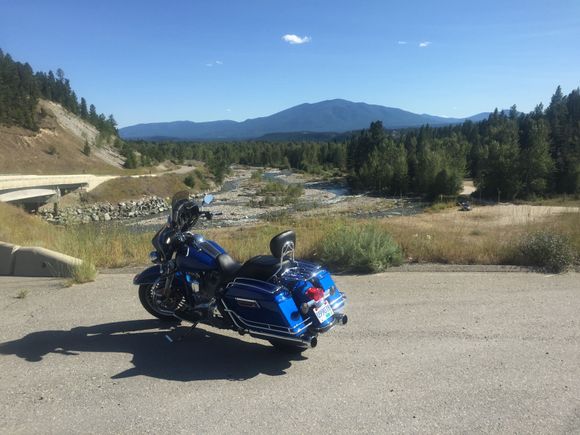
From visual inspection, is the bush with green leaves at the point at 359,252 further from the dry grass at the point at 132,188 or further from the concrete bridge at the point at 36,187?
the dry grass at the point at 132,188

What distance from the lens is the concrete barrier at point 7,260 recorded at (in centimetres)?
788

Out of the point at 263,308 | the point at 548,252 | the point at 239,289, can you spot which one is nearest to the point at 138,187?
the point at 548,252

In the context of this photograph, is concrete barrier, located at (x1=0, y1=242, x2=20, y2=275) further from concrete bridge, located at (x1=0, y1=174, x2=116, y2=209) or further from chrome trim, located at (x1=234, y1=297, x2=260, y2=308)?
concrete bridge, located at (x1=0, y1=174, x2=116, y2=209)

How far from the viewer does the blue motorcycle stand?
4145mm

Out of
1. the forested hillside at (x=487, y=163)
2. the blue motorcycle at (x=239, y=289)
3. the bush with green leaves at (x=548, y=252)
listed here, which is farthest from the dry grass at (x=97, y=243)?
the forested hillside at (x=487, y=163)

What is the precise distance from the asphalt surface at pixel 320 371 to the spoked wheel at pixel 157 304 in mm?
156

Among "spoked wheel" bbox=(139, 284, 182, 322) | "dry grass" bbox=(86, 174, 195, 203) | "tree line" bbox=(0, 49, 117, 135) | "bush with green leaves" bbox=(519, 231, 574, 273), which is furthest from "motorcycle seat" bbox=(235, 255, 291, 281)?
"tree line" bbox=(0, 49, 117, 135)

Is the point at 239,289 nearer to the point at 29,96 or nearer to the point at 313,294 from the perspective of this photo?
the point at 313,294

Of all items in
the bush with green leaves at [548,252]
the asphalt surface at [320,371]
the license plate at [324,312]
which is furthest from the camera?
the bush with green leaves at [548,252]

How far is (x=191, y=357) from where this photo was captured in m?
4.50

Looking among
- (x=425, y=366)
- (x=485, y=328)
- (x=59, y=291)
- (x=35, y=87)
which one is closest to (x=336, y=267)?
(x=485, y=328)

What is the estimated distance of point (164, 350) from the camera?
4672 millimetres

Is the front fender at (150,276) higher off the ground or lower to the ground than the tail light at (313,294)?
lower

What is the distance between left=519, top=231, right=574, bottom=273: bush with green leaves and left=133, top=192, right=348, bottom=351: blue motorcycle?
176 inches
